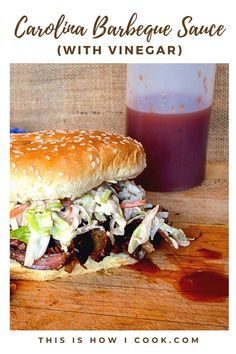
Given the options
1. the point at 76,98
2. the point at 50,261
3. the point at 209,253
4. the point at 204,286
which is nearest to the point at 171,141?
the point at 209,253

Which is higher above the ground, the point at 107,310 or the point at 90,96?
the point at 90,96

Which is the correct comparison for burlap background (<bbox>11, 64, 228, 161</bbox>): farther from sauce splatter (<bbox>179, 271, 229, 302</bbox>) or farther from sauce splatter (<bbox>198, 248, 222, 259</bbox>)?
sauce splatter (<bbox>179, 271, 229, 302</bbox>)

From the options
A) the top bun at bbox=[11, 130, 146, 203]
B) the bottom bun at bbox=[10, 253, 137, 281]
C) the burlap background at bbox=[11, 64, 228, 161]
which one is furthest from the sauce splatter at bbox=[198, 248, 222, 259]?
the burlap background at bbox=[11, 64, 228, 161]

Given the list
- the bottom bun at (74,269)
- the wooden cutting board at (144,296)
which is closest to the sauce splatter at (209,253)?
the wooden cutting board at (144,296)

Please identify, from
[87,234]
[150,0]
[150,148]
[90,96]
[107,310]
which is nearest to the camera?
[150,0]
